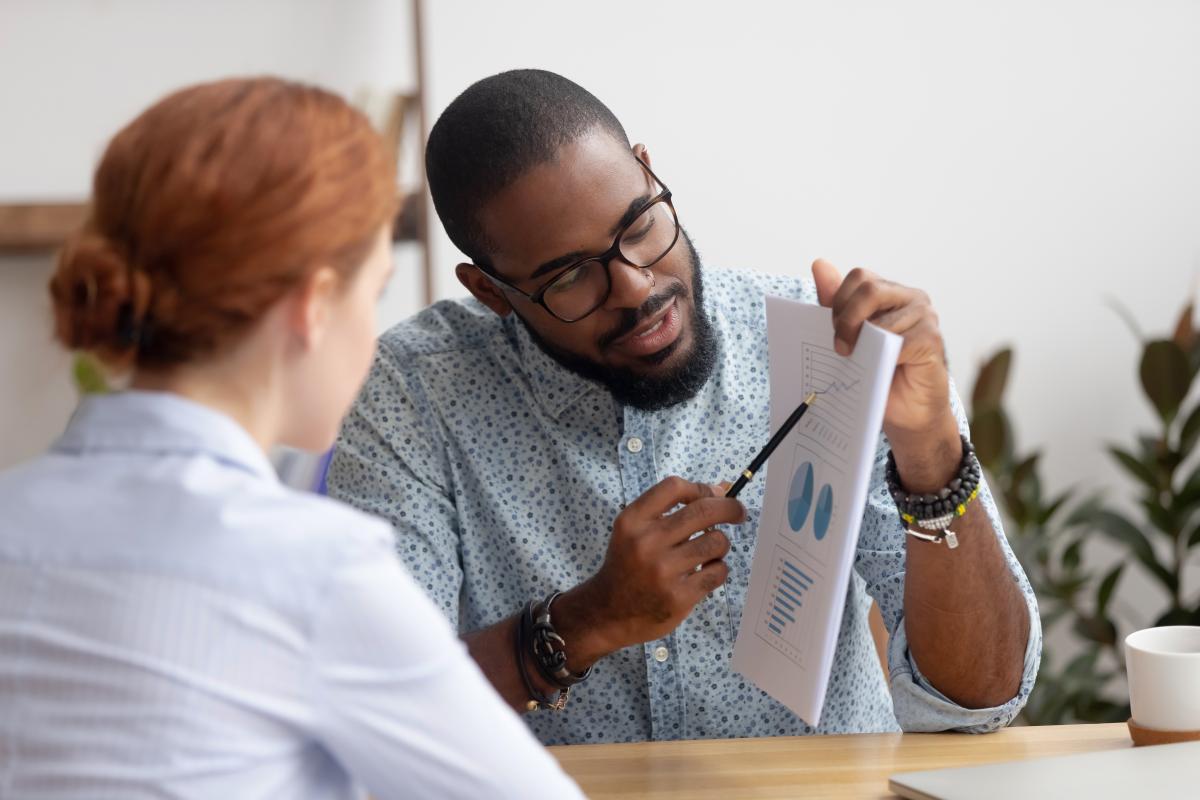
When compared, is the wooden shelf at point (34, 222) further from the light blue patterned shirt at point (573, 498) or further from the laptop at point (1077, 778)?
the laptop at point (1077, 778)

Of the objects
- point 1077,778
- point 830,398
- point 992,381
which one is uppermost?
point 830,398

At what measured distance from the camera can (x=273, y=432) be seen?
0.85 metres

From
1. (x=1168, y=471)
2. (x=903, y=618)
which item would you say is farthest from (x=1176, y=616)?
(x=903, y=618)

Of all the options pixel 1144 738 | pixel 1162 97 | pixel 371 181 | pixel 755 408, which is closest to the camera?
pixel 371 181

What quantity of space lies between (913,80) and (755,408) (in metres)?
1.49

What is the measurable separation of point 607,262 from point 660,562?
343mm

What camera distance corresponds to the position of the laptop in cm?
103

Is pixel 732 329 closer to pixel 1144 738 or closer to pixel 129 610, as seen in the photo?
pixel 1144 738

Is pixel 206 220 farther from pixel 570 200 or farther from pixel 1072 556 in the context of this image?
pixel 1072 556

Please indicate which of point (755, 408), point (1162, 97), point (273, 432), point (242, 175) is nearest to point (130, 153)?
point (242, 175)

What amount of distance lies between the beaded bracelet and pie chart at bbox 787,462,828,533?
0.17 metres

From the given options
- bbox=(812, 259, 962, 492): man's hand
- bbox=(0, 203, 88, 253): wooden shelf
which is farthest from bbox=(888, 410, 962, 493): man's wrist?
bbox=(0, 203, 88, 253): wooden shelf

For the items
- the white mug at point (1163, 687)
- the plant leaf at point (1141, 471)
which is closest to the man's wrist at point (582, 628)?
the white mug at point (1163, 687)

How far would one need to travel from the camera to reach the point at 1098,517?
8.41 feet
